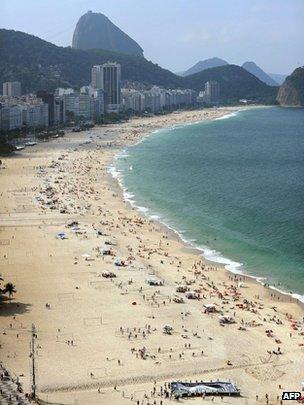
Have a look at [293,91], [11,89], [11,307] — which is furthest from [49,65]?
[11,307]

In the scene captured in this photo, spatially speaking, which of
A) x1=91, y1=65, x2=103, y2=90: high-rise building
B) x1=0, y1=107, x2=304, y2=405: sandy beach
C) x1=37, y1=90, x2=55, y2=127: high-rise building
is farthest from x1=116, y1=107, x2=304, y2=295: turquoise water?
x1=91, y1=65, x2=103, y2=90: high-rise building

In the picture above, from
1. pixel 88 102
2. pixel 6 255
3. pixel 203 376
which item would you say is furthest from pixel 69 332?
pixel 88 102

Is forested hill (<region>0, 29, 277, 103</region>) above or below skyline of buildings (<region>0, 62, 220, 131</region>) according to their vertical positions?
above

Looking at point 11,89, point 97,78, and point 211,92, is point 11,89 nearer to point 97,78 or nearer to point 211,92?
point 97,78

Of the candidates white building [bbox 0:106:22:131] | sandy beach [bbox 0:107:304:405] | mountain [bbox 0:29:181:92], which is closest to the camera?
sandy beach [bbox 0:107:304:405]

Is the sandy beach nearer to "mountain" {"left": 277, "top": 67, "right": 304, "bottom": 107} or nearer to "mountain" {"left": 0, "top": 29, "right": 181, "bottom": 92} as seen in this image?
"mountain" {"left": 0, "top": 29, "right": 181, "bottom": 92}

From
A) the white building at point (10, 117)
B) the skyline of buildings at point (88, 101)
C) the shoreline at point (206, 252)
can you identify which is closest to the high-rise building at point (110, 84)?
the skyline of buildings at point (88, 101)
